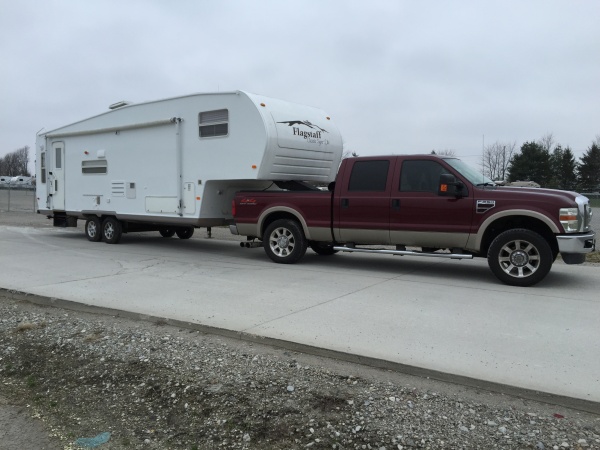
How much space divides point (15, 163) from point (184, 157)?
398 feet

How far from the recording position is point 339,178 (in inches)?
366

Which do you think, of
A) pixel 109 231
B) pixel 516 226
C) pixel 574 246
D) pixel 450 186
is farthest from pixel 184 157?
pixel 574 246

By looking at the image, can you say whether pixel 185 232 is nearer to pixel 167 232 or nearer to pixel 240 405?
pixel 167 232

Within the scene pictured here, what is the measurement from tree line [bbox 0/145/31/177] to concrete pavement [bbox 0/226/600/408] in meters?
116

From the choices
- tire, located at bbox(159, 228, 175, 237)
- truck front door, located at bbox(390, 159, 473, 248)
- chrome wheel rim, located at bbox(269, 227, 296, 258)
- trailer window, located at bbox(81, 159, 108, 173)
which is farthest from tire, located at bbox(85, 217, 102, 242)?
truck front door, located at bbox(390, 159, 473, 248)

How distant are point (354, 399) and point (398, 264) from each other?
645cm

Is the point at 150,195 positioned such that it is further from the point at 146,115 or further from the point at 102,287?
the point at 102,287

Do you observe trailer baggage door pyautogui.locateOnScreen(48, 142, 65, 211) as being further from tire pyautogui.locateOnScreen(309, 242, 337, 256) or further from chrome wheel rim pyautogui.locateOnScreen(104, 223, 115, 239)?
tire pyautogui.locateOnScreen(309, 242, 337, 256)

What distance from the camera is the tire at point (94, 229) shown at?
13.6 m

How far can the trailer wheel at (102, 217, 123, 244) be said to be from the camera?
13.1 m

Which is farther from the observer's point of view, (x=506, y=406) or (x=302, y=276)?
(x=302, y=276)

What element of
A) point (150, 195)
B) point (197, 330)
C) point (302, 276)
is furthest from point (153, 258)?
point (197, 330)

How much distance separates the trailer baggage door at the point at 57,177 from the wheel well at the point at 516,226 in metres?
11.7

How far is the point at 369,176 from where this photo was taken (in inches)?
354
